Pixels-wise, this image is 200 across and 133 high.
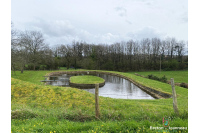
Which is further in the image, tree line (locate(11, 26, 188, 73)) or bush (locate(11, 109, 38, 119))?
tree line (locate(11, 26, 188, 73))

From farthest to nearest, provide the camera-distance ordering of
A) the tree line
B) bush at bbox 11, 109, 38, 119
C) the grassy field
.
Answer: the tree line
bush at bbox 11, 109, 38, 119
the grassy field

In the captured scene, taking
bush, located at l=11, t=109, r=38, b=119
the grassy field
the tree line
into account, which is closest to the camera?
the grassy field

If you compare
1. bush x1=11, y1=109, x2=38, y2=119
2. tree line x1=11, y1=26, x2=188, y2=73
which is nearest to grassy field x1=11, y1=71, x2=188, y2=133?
bush x1=11, y1=109, x2=38, y2=119

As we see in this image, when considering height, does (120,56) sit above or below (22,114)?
above

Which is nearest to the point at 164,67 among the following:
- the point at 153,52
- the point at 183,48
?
the point at 153,52

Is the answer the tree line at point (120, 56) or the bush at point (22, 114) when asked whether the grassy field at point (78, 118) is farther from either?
the tree line at point (120, 56)

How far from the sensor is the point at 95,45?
5700 centimetres

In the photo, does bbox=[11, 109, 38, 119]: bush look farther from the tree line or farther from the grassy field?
the tree line

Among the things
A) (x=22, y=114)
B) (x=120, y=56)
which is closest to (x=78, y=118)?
(x=22, y=114)

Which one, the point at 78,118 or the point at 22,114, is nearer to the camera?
the point at 78,118

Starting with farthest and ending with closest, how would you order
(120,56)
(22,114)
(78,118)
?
1. (120,56)
2. (22,114)
3. (78,118)

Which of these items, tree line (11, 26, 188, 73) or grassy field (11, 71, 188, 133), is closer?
grassy field (11, 71, 188, 133)

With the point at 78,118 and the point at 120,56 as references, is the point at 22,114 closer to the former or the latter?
the point at 78,118

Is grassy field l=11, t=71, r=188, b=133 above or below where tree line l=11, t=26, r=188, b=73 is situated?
below
